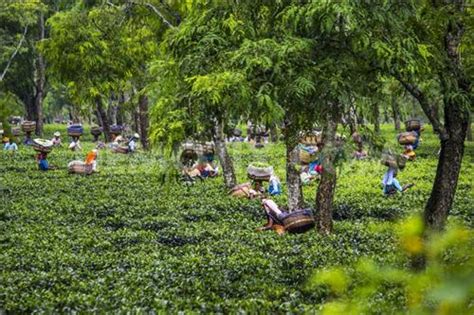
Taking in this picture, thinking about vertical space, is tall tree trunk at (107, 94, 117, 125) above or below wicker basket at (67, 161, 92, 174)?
below

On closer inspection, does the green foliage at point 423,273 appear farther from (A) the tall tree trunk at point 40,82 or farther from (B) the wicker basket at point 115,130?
(A) the tall tree trunk at point 40,82

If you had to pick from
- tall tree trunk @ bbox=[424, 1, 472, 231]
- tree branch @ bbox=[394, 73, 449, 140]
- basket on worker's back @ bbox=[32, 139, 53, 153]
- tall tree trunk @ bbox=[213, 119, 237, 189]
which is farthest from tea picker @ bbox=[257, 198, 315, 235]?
basket on worker's back @ bbox=[32, 139, 53, 153]

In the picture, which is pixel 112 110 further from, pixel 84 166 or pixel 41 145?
pixel 84 166

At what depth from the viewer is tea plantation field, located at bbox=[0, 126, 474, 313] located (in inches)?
335

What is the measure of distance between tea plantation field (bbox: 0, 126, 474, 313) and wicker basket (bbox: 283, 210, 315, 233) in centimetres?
26

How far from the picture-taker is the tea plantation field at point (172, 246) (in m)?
8.51

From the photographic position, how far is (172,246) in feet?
43.3

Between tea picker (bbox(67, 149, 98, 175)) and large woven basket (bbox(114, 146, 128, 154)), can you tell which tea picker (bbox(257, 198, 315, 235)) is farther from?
large woven basket (bbox(114, 146, 128, 154))

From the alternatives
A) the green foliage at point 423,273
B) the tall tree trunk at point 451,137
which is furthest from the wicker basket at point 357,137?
the green foliage at point 423,273

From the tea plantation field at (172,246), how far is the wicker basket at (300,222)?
26 cm

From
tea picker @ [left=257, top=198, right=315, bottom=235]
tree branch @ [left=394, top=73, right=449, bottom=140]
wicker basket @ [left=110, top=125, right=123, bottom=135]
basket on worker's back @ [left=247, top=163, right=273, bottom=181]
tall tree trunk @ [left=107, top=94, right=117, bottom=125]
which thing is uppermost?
tree branch @ [left=394, top=73, right=449, bottom=140]

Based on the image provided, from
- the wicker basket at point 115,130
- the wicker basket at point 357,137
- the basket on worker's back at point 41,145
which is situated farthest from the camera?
the wicker basket at point 115,130

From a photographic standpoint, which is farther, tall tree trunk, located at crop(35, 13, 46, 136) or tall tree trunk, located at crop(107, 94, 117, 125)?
tall tree trunk, located at crop(107, 94, 117, 125)

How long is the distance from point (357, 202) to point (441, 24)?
29.8 feet
